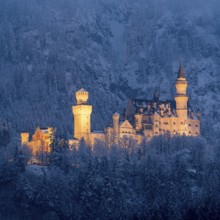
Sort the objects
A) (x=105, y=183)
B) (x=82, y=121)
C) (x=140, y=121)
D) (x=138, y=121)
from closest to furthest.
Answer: (x=105, y=183), (x=82, y=121), (x=138, y=121), (x=140, y=121)

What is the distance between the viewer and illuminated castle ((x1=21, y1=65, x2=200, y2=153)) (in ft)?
614

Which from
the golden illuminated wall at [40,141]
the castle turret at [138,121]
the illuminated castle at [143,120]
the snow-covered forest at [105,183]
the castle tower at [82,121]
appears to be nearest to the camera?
the snow-covered forest at [105,183]

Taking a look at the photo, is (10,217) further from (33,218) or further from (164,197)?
(164,197)

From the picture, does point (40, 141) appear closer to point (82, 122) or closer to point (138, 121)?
point (82, 122)

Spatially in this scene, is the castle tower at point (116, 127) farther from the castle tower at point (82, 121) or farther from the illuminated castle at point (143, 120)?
the castle tower at point (82, 121)

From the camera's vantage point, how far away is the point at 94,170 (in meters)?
169

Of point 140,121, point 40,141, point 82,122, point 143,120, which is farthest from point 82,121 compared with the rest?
point 143,120

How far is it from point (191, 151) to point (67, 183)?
77.9 feet

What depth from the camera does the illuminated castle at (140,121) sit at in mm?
187250

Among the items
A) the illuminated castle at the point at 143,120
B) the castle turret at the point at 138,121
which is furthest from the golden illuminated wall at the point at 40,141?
the castle turret at the point at 138,121

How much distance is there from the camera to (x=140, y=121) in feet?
633

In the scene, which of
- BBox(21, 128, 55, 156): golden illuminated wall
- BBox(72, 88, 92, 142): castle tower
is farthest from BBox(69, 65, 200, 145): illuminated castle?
BBox(21, 128, 55, 156): golden illuminated wall

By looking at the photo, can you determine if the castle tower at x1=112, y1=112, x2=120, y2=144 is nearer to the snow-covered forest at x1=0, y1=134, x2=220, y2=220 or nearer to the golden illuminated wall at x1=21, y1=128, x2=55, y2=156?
the snow-covered forest at x1=0, y1=134, x2=220, y2=220

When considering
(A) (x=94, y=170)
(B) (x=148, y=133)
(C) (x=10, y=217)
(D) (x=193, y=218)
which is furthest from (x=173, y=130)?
(D) (x=193, y=218)
